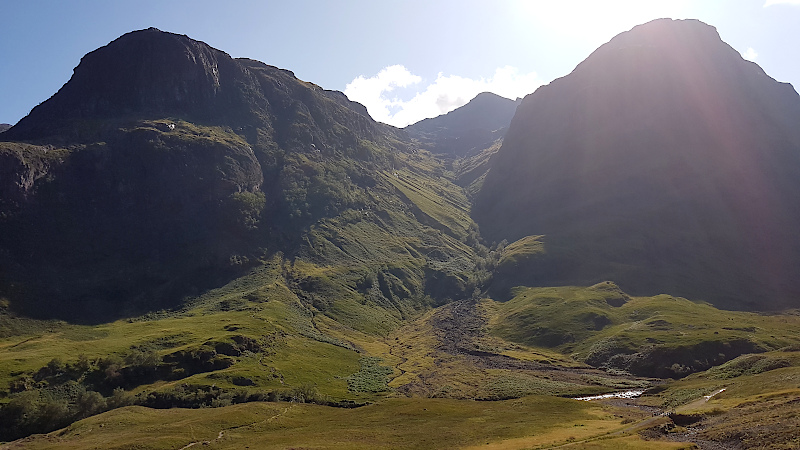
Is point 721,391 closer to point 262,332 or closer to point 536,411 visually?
point 536,411

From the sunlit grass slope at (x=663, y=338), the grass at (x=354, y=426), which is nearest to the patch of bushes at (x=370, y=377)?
the grass at (x=354, y=426)

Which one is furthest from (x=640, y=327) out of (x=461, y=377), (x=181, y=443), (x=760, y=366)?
(x=181, y=443)

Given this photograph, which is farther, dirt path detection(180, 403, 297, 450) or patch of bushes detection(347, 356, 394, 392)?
patch of bushes detection(347, 356, 394, 392)

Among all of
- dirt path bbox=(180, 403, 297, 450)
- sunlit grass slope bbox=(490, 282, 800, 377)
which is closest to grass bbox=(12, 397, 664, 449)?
dirt path bbox=(180, 403, 297, 450)

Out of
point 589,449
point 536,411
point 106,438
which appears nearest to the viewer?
point 589,449

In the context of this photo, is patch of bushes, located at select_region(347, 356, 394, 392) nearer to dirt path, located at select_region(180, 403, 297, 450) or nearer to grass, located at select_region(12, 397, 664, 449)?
grass, located at select_region(12, 397, 664, 449)

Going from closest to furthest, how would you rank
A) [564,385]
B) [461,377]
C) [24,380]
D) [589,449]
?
1. [589,449]
2. [24,380]
3. [564,385]
4. [461,377]

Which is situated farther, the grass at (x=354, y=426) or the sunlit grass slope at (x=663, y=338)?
the sunlit grass slope at (x=663, y=338)

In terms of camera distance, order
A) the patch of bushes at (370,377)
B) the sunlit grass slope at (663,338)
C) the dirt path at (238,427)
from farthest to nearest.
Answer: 1. the sunlit grass slope at (663,338)
2. the patch of bushes at (370,377)
3. the dirt path at (238,427)

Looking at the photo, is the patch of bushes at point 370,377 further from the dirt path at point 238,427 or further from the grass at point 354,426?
the dirt path at point 238,427

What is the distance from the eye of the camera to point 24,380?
118 metres

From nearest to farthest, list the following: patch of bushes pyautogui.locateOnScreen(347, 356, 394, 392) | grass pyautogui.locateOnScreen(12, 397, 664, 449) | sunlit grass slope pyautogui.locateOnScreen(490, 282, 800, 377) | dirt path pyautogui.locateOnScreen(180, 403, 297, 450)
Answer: grass pyautogui.locateOnScreen(12, 397, 664, 449)
dirt path pyautogui.locateOnScreen(180, 403, 297, 450)
patch of bushes pyautogui.locateOnScreen(347, 356, 394, 392)
sunlit grass slope pyautogui.locateOnScreen(490, 282, 800, 377)

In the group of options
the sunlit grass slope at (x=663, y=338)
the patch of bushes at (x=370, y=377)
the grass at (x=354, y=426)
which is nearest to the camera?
the grass at (x=354, y=426)

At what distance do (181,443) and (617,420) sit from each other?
80016mm
